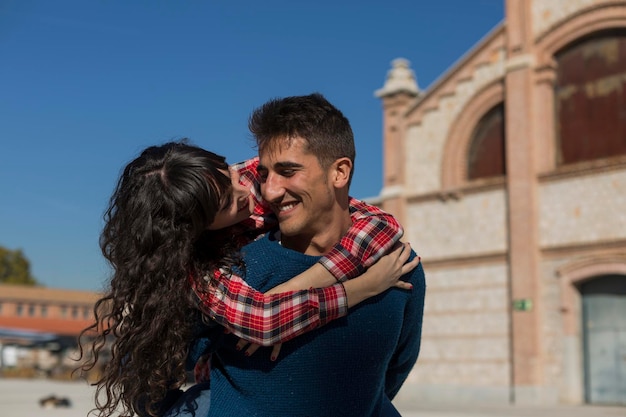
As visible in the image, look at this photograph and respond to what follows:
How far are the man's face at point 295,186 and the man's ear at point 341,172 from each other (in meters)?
0.03

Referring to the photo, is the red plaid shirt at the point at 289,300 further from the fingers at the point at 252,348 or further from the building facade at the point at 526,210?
the building facade at the point at 526,210

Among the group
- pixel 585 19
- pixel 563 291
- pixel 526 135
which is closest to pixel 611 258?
pixel 563 291

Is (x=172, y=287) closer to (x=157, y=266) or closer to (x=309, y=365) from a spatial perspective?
(x=157, y=266)

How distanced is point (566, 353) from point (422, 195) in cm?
636

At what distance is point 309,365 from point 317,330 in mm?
100

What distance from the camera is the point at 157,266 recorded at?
2.50 meters

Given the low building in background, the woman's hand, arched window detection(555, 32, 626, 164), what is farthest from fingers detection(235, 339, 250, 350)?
the low building in background

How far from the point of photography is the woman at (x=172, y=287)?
8.09ft

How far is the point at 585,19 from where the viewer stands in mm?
21969

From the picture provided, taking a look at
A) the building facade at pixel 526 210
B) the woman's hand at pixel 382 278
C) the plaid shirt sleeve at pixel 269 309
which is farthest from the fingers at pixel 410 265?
the building facade at pixel 526 210

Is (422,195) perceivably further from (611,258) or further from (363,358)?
(363,358)

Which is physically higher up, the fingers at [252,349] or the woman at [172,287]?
the woman at [172,287]

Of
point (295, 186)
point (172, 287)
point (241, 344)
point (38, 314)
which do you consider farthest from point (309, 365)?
point (38, 314)

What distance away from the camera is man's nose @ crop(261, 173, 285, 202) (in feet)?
8.79
